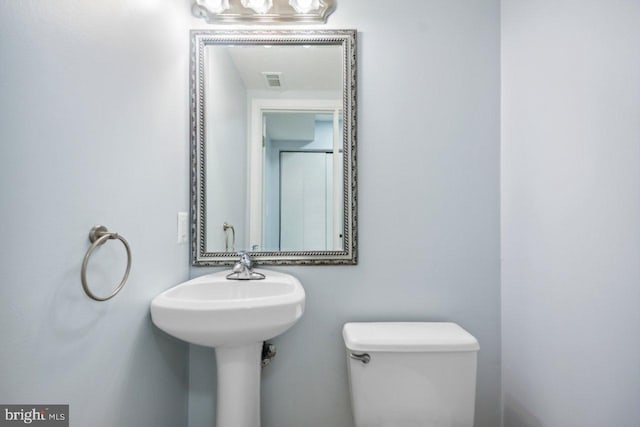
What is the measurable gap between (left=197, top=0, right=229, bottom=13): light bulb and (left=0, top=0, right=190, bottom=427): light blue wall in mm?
188

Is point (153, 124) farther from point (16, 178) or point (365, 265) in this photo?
point (365, 265)

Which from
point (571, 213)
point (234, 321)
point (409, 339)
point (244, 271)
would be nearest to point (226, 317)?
point (234, 321)

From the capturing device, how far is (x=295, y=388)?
1.33 metres

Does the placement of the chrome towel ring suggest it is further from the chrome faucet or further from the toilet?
the toilet

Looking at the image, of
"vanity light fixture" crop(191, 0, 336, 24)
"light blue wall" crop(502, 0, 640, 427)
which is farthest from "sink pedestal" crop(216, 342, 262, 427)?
"vanity light fixture" crop(191, 0, 336, 24)

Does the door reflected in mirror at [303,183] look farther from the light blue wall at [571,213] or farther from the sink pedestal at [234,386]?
the light blue wall at [571,213]

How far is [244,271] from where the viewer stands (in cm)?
124

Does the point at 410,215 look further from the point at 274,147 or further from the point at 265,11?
the point at 265,11

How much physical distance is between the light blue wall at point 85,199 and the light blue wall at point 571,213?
133 cm

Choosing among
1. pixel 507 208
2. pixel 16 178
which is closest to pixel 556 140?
pixel 507 208

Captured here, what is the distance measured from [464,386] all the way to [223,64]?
1562 mm

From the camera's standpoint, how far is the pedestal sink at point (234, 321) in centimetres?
88

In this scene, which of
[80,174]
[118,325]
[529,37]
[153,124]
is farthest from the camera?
[529,37]

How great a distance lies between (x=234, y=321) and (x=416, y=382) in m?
0.66
